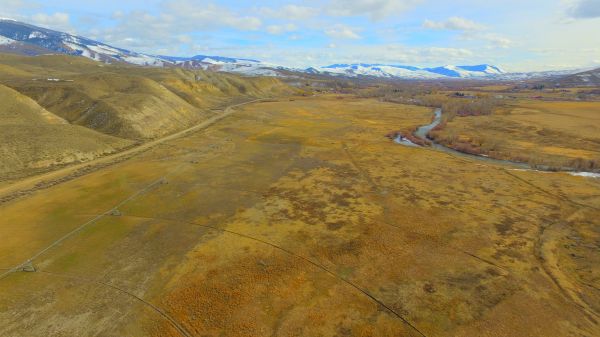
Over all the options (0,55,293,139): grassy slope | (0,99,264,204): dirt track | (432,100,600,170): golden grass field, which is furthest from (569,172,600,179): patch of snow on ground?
(0,55,293,139): grassy slope

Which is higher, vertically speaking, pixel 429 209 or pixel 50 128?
pixel 50 128

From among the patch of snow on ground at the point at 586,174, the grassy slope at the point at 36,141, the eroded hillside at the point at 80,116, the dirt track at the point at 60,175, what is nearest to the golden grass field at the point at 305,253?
the dirt track at the point at 60,175

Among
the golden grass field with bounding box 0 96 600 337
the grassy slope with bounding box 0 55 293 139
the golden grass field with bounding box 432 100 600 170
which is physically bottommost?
the golden grass field with bounding box 0 96 600 337

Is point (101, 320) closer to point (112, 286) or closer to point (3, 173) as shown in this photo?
point (112, 286)

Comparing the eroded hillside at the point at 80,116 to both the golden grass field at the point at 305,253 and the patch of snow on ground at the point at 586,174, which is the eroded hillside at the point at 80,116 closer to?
the golden grass field at the point at 305,253

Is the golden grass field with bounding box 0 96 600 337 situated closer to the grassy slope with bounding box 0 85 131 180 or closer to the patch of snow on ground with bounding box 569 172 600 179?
the patch of snow on ground with bounding box 569 172 600 179

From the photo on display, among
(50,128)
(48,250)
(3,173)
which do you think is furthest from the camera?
(50,128)

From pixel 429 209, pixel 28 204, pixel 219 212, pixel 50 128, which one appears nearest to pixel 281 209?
pixel 219 212
